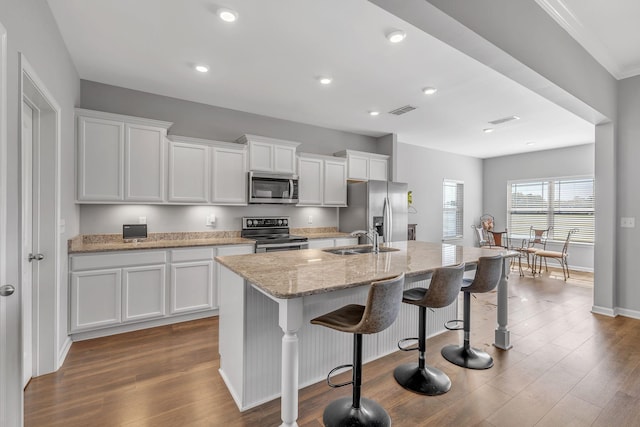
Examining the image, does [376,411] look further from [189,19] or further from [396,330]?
[189,19]

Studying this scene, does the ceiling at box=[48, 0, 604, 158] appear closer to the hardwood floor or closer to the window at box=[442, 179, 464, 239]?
the window at box=[442, 179, 464, 239]

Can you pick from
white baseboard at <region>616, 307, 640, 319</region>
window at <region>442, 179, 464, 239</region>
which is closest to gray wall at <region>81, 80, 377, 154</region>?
window at <region>442, 179, 464, 239</region>

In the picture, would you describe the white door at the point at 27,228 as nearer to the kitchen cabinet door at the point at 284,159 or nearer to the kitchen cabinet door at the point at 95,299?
the kitchen cabinet door at the point at 95,299

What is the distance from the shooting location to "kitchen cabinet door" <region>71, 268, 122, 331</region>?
2902 millimetres

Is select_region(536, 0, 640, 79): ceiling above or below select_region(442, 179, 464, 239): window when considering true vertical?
above

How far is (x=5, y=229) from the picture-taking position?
141 cm

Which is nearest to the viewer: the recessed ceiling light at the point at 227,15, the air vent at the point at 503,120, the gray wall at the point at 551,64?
the gray wall at the point at 551,64

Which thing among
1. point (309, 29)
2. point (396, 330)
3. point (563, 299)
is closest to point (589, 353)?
point (396, 330)

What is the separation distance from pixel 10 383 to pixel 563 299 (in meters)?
5.83

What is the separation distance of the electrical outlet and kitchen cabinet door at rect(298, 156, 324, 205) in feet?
12.7

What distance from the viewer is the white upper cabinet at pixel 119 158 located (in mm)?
3172

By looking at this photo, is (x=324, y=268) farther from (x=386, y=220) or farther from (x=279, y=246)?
(x=386, y=220)

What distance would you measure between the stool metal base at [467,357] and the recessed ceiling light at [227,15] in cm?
325

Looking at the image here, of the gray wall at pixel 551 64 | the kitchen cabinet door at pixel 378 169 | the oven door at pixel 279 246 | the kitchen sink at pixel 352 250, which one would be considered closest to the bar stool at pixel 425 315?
the kitchen sink at pixel 352 250
